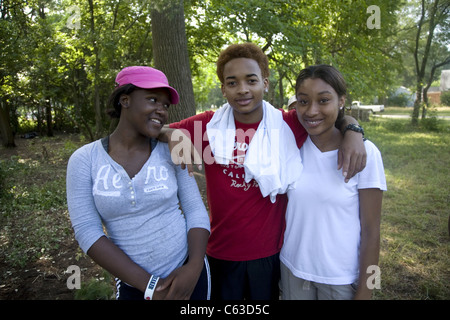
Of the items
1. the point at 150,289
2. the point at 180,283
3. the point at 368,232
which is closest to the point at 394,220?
the point at 368,232

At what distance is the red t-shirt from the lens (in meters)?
1.89

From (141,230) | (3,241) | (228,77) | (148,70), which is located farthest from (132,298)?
(3,241)

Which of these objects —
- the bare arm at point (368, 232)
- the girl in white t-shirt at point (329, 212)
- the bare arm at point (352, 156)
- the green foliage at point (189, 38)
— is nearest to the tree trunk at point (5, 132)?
the green foliage at point (189, 38)

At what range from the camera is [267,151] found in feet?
5.98

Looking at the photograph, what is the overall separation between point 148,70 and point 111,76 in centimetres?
647

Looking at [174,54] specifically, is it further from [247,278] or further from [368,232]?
[368,232]

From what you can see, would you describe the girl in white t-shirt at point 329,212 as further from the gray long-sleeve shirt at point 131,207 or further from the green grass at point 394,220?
the green grass at point 394,220

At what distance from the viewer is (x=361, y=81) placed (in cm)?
593

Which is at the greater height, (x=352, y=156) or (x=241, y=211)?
(x=352, y=156)

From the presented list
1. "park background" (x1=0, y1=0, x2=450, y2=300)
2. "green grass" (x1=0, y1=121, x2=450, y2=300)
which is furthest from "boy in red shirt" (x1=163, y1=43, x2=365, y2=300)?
"green grass" (x1=0, y1=121, x2=450, y2=300)

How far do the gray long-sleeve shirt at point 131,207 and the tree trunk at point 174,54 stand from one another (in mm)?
3382

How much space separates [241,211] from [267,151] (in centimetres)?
40

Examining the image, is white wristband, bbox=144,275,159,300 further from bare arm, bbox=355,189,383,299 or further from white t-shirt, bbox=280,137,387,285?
bare arm, bbox=355,189,383,299
